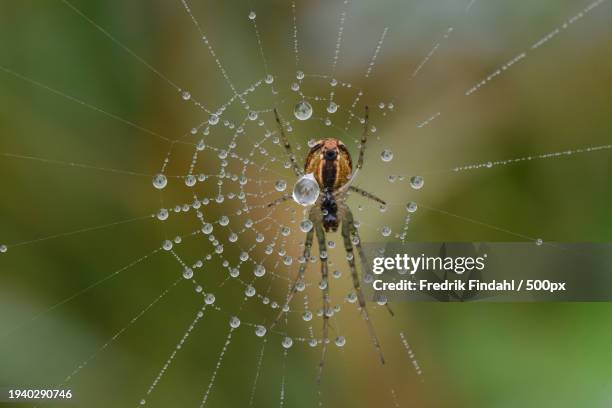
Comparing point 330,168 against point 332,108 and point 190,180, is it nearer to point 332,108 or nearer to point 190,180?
point 332,108

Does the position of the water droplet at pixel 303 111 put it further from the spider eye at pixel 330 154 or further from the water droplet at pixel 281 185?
the water droplet at pixel 281 185

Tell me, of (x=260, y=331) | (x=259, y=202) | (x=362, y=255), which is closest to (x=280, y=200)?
(x=259, y=202)

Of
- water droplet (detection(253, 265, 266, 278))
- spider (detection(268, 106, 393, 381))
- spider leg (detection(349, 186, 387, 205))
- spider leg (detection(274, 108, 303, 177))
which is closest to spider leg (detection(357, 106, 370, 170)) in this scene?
Result: spider (detection(268, 106, 393, 381))

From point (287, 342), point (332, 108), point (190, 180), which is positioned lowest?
point (287, 342)

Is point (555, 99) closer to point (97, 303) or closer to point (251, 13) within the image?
point (251, 13)

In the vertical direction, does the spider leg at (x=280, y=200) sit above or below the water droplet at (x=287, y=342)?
above

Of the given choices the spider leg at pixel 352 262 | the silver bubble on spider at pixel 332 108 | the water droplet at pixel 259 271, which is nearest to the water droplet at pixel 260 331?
the water droplet at pixel 259 271
